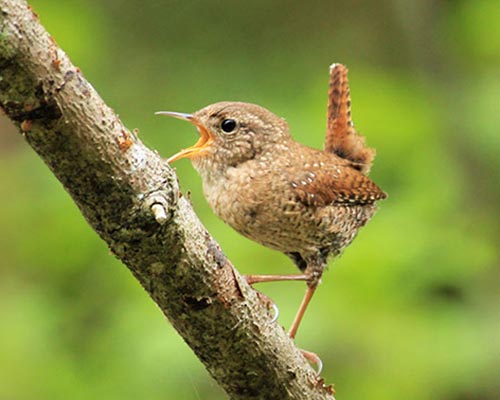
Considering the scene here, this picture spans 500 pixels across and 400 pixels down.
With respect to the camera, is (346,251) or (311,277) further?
(346,251)

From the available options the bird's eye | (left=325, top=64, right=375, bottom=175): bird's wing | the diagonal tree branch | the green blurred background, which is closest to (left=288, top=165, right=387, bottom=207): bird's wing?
(left=325, top=64, right=375, bottom=175): bird's wing

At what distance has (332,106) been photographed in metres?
4.18

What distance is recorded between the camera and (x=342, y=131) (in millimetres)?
4172

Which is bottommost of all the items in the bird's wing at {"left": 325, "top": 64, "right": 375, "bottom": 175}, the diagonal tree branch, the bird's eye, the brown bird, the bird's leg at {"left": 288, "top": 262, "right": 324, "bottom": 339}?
the diagonal tree branch

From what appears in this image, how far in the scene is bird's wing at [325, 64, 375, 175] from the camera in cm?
416

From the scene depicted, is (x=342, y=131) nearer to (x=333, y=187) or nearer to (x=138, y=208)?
(x=333, y=187)

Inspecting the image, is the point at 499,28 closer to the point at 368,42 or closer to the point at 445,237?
the point at 445,237

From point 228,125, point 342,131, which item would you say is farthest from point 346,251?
point 228,125

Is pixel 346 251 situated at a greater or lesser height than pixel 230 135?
greater

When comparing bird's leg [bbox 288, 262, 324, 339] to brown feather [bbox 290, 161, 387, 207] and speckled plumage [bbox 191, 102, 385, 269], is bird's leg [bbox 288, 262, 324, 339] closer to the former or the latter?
speckled plumage [bbox 191, 102, 385, 269]

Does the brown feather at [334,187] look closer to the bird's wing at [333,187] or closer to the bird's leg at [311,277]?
the bird's wing at [333,187]

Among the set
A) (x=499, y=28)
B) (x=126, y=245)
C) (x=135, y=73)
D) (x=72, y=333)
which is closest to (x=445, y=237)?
(x=499, y=28)

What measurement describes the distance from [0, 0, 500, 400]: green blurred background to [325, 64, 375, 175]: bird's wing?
0.61 m

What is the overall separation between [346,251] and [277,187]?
1.32m
